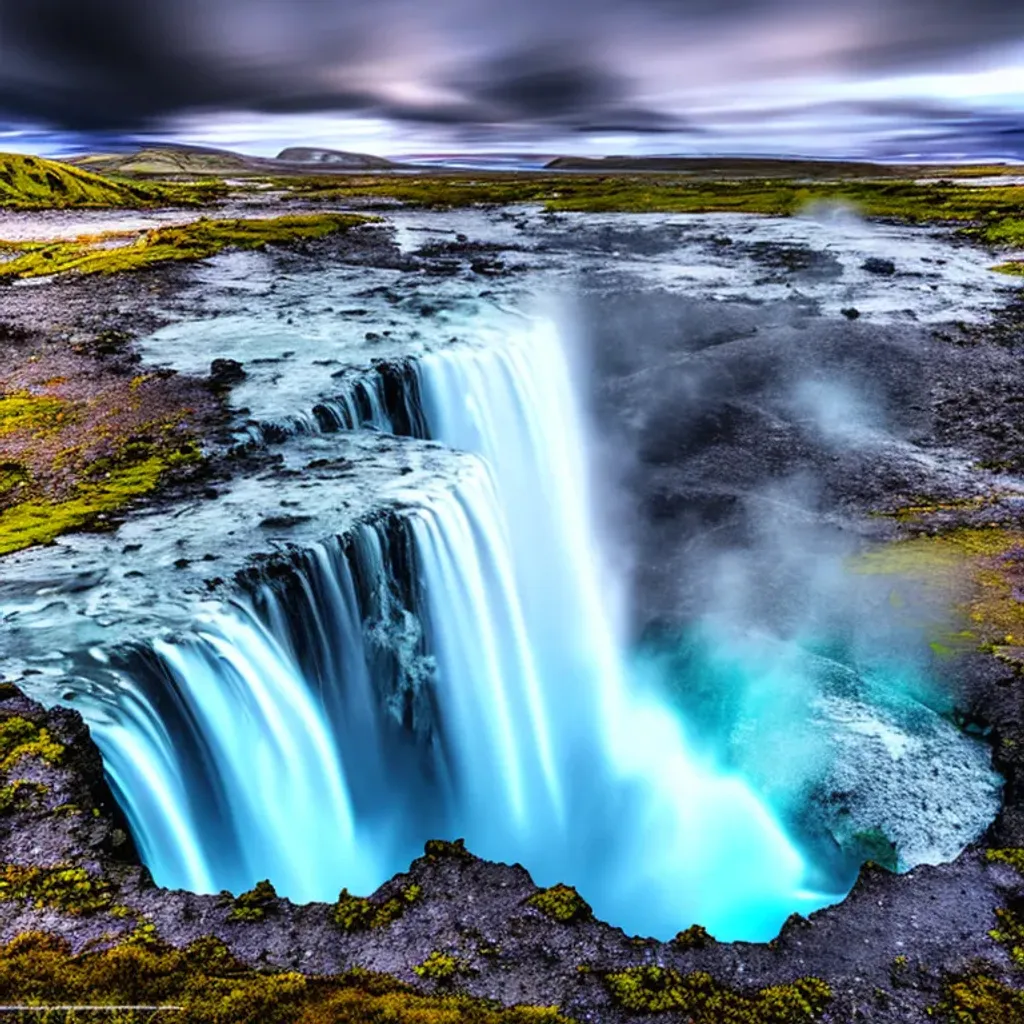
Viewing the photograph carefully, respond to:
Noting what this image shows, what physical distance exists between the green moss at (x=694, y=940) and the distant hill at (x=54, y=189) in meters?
84.1

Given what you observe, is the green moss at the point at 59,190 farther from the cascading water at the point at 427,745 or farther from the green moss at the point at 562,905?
the green moss at the point at 562,905

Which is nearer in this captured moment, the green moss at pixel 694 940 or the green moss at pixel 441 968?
the green moss at pixel 441 968

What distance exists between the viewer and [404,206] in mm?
69750

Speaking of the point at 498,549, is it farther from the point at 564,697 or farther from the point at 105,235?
the point at 105,235

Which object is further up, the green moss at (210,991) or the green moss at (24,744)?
the green moss at (24,744)

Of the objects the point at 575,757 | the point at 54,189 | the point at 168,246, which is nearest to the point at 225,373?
the point at 575,757

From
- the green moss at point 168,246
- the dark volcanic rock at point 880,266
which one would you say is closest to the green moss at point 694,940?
the green moss at point 168,246

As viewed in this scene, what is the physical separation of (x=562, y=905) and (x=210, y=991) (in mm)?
2886

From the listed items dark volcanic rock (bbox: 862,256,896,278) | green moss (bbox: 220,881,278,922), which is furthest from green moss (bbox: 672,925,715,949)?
dark volcanic rock (bbox: 862,256,896,278)

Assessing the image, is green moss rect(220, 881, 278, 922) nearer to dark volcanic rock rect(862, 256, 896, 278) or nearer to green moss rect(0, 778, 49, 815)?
green moss rect(0, 778, 49, 815)

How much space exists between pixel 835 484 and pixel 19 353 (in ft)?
71.5

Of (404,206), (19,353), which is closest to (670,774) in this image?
(19,353)

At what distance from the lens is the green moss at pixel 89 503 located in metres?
11.9

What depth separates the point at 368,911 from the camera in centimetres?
659
